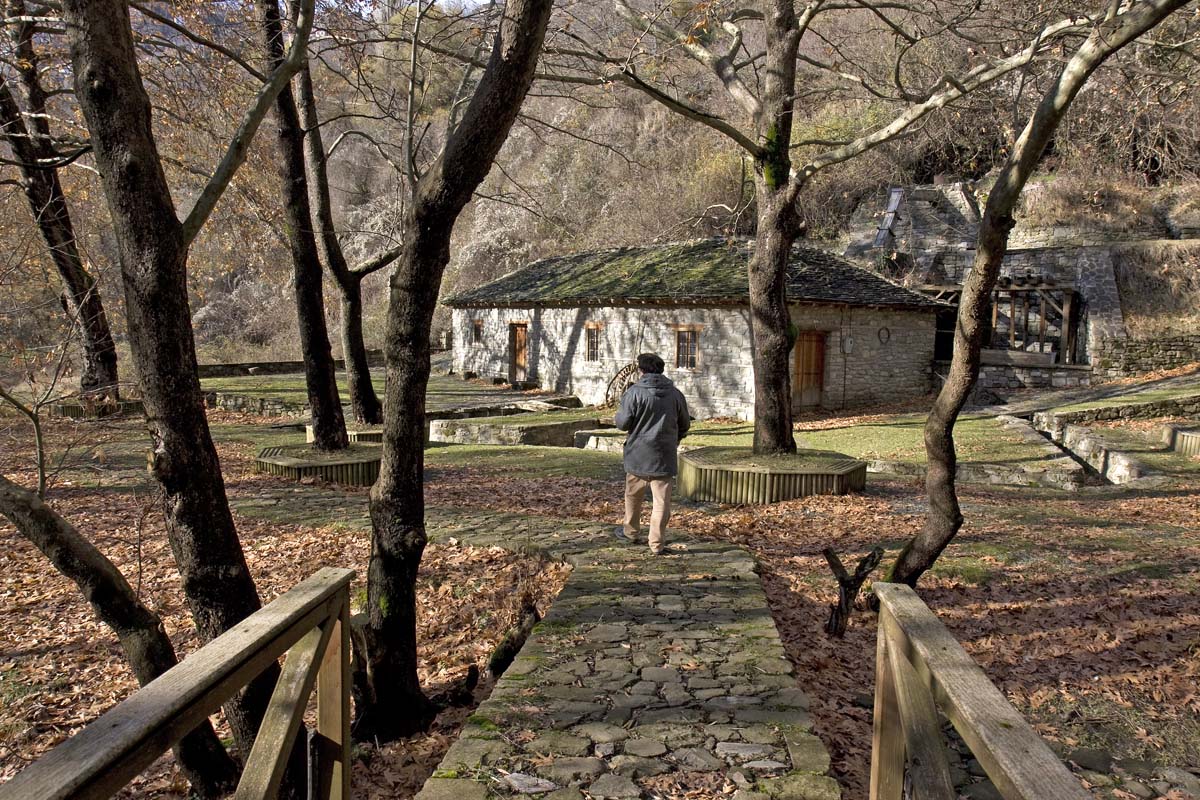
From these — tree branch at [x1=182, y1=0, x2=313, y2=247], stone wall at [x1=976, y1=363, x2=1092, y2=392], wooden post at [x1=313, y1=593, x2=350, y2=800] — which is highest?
tree branch at [x1=182, y1=0, x2=313, y2=247]

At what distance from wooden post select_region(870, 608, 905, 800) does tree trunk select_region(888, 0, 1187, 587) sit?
3298 mm

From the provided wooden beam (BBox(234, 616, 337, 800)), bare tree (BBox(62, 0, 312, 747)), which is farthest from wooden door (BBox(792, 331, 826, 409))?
wooden beam (BBox(234, 616, 337, 800))

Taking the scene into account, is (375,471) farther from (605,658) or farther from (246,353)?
(246,353)

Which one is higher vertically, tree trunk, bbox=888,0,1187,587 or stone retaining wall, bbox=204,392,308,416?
tree trunk, bbox=888,0,1187,587

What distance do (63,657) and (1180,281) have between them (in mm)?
29307

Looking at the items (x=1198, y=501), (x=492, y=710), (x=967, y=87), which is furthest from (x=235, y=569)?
(x=1198, y=501)

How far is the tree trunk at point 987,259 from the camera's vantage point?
5.29m

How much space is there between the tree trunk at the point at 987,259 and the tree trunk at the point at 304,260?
23.8 feet

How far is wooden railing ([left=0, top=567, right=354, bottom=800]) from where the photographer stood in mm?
1649

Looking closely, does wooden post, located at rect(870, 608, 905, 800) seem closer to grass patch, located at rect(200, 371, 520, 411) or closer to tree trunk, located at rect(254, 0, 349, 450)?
tree trunk, located at rect(254, 0, 349, 450)

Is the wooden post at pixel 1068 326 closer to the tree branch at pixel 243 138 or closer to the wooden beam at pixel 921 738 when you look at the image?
the tree branch at pixel 243 138

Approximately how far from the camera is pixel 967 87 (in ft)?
24.0

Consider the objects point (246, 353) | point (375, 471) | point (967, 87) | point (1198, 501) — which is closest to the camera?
point (967, 87)

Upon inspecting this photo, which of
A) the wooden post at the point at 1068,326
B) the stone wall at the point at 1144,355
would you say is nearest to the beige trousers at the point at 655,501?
the stone wall at the point at 1144,355
